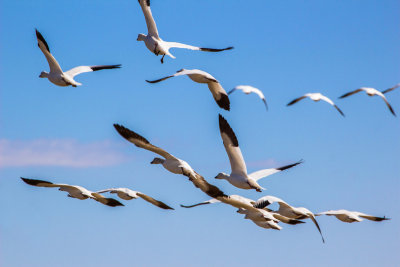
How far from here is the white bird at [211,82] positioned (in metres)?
24.5

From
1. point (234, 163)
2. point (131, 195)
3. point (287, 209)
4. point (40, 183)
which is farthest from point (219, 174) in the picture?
point (40, 183)

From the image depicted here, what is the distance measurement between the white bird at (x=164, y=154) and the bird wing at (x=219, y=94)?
218 cm

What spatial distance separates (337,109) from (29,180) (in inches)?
403

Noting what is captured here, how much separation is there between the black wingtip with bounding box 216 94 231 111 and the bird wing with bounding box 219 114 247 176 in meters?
1.24

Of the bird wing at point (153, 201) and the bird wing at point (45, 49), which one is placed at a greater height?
the bird wing at point (45, 49)

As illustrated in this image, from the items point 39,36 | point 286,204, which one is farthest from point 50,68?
point 286,204

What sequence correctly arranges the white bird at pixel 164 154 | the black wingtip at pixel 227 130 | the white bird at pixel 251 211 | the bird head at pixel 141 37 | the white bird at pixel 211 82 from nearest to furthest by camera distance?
1. the white bird at pixel 164 154
2. the black wingtip at pixel 227 130
3. the white bird at pixel 211 82
4. the bird head at pixel 141 37
5. the white bird at pixel 251 211

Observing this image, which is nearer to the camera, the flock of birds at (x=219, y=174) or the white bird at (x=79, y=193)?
the flock of birds at (x=219, y=174)

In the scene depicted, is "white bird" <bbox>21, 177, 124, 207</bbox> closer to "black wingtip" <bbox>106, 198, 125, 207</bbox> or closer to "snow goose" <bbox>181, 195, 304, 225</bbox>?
"black wingtip" <bbox>106, 198, 125, 207</bbox>

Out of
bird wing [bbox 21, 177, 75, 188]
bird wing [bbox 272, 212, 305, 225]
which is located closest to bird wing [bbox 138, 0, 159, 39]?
bird wing [bbox 21, 177, 75, 188]

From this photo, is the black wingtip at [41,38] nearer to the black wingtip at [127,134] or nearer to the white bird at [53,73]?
the white bird at [53,73]

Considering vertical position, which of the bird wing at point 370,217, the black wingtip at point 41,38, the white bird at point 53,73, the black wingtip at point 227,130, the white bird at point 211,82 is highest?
the black wingtip at point 41,38

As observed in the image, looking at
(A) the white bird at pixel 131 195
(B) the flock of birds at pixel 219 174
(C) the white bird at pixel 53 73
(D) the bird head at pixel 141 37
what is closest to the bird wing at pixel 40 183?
(B) the flock of birds at pixel 219 174

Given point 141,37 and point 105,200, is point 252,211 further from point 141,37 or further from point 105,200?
point 141,37
